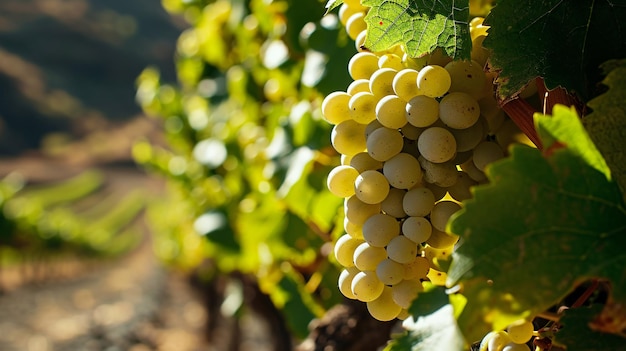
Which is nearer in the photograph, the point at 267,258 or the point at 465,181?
the point at 465,181

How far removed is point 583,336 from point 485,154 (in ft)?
0.59

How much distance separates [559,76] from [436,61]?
119mm

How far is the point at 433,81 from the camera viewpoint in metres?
0.59

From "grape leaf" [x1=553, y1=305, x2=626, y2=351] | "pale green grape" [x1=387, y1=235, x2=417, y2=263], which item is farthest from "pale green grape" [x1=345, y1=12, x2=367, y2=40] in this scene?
"grape leaf" [x1=553, y1=305, x2=626, y2=351]

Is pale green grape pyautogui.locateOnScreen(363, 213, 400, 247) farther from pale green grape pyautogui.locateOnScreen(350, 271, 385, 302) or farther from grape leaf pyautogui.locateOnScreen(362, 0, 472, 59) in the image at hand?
grape leaf pyautogui.locateOnScreen(362, 0, 472, 59)

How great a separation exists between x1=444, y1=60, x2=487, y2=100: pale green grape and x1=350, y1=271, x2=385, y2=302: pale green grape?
7.5 inches

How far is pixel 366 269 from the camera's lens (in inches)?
24.0

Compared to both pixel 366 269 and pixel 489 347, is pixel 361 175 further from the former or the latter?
pixel 489 347

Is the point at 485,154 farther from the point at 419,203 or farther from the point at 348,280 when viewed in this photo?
the point at 348,280

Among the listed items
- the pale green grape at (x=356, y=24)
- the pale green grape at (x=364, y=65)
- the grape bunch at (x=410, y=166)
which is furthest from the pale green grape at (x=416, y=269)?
the pale green grape at (x=356, y=24)

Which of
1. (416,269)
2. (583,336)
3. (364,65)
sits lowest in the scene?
(583,336)

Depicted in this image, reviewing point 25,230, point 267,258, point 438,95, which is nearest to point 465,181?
point 438,95

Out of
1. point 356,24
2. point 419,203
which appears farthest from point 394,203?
point 356,24

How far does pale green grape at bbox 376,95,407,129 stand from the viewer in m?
0.61
